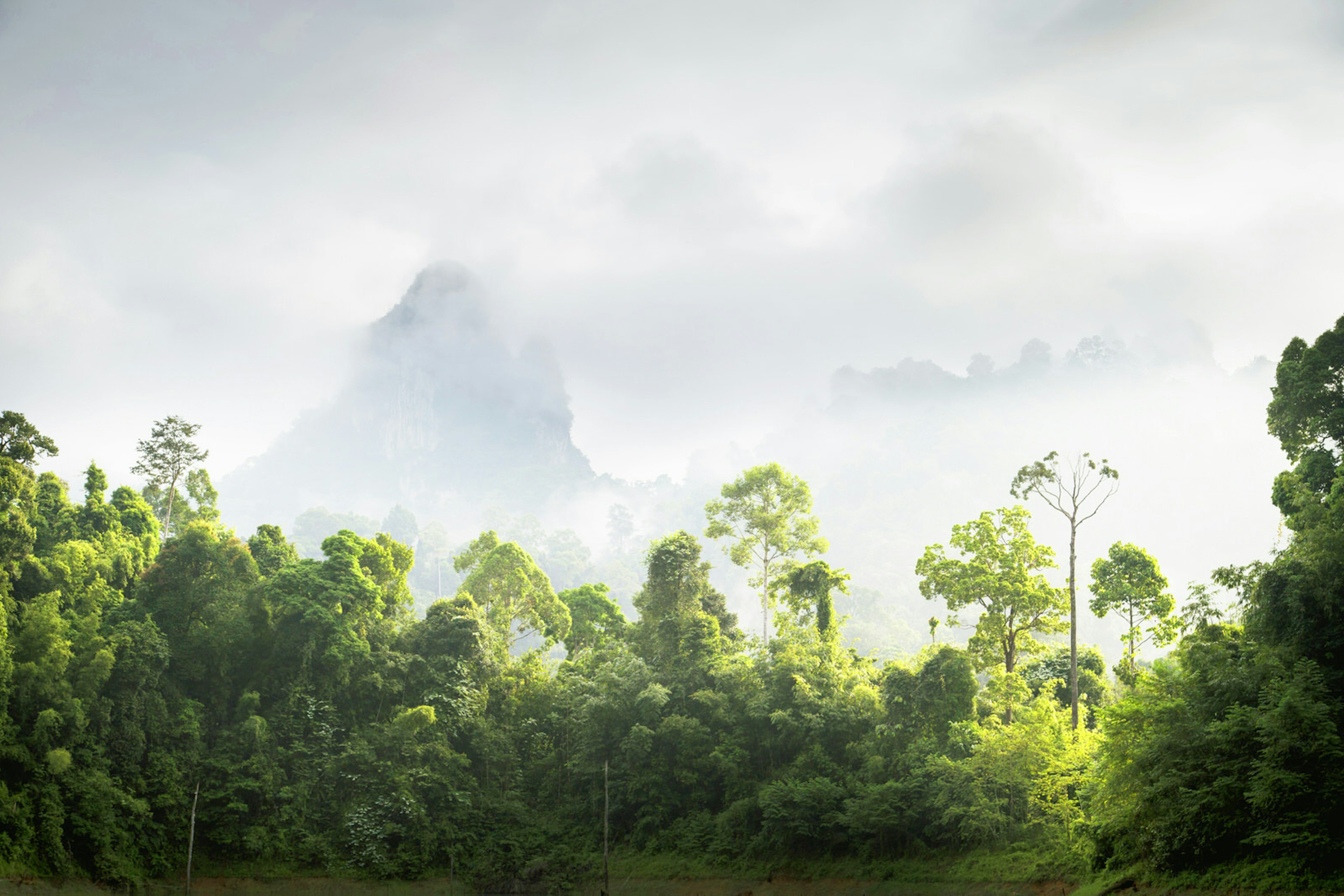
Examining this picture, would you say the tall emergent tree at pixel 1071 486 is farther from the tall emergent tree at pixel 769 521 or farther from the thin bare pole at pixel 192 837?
the thin bare pole at pixel 192 837

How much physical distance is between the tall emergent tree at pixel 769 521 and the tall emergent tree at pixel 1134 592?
11.8m

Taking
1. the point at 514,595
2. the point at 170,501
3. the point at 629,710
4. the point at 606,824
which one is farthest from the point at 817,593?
the point at 170,501

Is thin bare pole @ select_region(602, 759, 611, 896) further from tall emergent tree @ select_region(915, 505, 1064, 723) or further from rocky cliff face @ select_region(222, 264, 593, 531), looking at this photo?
rocky cliff face @ select_region(222, 264, 593, 531)

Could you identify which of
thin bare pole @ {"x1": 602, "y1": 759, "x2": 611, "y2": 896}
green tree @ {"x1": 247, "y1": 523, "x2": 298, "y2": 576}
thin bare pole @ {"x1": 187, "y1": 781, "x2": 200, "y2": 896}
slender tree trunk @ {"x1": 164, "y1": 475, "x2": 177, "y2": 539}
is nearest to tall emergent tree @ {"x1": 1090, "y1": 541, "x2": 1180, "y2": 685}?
thin bare pole @ {"x1": 602, "y1": 759, "x2": 611, "y2": 896}

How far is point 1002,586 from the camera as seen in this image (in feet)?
85.0

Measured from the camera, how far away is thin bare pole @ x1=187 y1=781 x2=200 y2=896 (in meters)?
23.9

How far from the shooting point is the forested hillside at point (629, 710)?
1778 centimetres

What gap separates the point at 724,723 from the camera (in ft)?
95.1

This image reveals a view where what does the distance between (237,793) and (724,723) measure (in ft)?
50.2

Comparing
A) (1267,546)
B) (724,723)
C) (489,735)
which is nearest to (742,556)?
(724,723)

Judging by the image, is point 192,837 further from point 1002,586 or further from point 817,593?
point 1002,586

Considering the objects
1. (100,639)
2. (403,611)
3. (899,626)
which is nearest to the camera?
(100,639)

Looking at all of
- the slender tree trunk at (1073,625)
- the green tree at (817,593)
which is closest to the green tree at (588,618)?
the green tree at (817,593)

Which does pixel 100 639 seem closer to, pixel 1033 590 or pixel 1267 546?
pixel 1033 590
